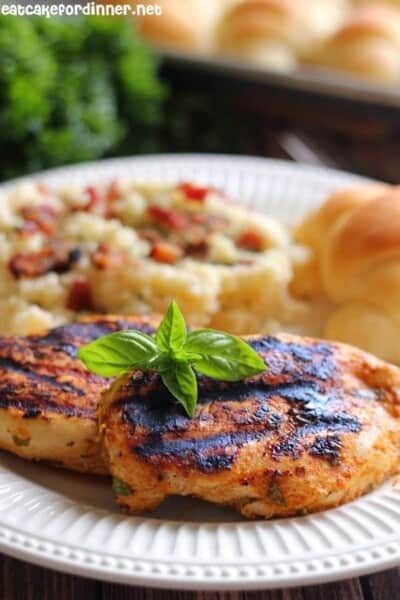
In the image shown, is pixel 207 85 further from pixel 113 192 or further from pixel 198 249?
pixel 198 249

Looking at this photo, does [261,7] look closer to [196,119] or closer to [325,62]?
[325,62]

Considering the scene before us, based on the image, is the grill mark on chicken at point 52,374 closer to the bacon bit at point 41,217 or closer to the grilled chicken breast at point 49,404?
the grilled chicken breast at point 49,404

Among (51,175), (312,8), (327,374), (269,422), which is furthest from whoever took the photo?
(312,8)

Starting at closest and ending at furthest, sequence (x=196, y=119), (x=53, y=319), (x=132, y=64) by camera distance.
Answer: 1. (x=53, y=319)
2. (x=132, y=64)
3. (x=196, y=119)

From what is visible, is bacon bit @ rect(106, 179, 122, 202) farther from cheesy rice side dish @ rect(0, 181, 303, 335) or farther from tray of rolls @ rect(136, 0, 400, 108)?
tray of rolls @ rect(136, 0, 400, 108)

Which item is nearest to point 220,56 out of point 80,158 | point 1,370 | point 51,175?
point 80,158
